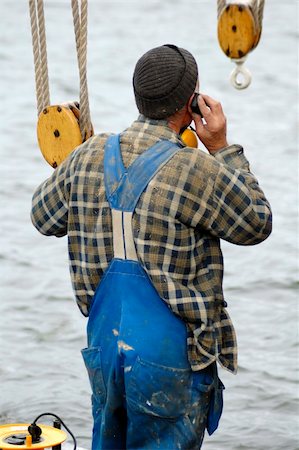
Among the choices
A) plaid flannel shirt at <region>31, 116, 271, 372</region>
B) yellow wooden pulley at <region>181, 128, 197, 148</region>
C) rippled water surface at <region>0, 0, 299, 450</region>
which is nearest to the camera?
plaid flannel shirt at <region>31, 116, 271, 372</region>

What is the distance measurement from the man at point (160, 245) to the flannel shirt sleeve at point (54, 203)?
25 mm

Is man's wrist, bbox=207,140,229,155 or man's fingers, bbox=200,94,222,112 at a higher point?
man's fingers, bbox=200,94,222,112

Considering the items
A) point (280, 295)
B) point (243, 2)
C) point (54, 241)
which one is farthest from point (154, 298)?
point (54, 241)

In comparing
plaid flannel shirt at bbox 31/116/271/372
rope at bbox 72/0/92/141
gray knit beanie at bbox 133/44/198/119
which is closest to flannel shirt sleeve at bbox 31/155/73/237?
plaid flannel shirt at bbox 31/116/271/372

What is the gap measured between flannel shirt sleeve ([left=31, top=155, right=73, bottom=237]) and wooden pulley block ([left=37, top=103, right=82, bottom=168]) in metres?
0.43

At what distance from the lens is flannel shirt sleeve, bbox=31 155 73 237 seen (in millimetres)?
4129

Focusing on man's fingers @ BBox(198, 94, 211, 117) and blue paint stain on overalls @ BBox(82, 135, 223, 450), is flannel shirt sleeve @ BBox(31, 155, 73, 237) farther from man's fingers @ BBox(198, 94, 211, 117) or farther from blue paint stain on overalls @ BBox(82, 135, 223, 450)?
man's fingers @ BBox(198, 94, 211, 117)

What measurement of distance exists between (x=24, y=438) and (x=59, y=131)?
1113 millimetres

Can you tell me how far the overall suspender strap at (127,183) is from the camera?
3928mm

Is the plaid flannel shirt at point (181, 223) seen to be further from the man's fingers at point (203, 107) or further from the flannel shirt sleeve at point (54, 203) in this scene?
the man's fingers at point (203, 107)

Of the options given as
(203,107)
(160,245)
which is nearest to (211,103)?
(203,107)

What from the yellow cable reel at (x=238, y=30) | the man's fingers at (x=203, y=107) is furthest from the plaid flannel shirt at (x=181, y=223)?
the yellow cable reel at (x=238, y=30)

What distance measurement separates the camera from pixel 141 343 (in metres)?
3.94

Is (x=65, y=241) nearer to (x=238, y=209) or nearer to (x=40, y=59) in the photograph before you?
(x=40, y=59)
